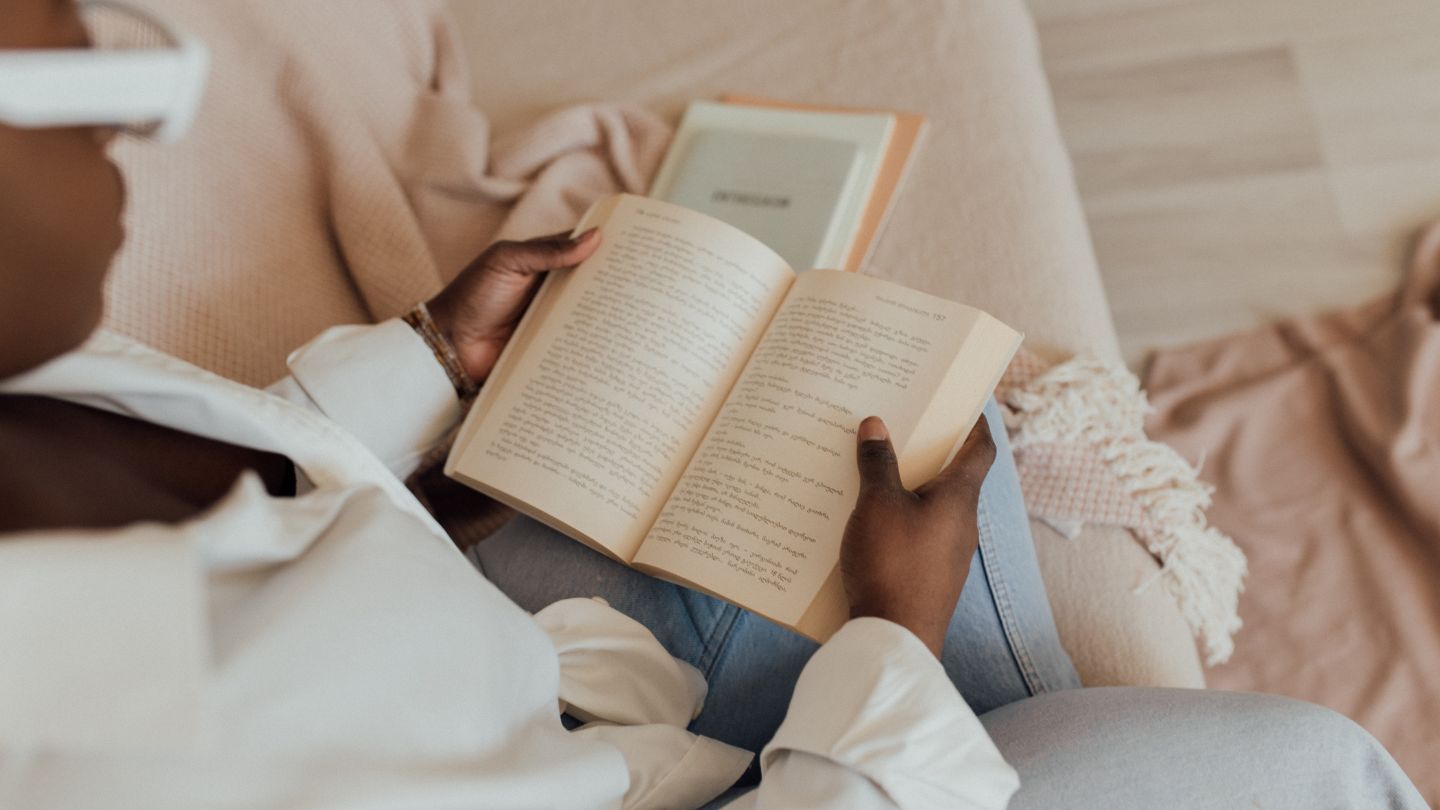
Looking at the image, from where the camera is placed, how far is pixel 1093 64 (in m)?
1.44

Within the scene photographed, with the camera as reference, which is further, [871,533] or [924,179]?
[924,179]

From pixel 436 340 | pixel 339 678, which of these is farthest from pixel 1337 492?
pixel 339 678

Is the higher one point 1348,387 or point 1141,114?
point 1141,114

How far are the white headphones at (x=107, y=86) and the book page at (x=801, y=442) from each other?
37 centimetres

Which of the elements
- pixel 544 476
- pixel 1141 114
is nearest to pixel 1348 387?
pixel 1141 114

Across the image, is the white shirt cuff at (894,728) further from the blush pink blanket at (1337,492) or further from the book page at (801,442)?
the blush pink blanket at (1337,492)

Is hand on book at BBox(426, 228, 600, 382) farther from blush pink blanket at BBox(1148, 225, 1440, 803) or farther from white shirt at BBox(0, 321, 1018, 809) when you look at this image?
blush pink blanket at BBox(1148, 225, 1440, 803)

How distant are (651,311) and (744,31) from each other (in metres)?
0.53

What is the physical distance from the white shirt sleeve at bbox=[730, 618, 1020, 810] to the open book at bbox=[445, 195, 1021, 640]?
81mm

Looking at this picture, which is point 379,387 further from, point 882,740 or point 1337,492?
point 1337,492

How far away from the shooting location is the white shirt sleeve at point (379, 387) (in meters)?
0.75

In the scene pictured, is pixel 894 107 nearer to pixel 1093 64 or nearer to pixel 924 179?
pixel 924 179

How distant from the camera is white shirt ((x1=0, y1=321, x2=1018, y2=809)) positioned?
1.22 feet

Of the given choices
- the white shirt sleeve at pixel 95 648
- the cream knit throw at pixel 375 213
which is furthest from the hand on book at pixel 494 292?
the white shirt sleeve at pixel 95 648
